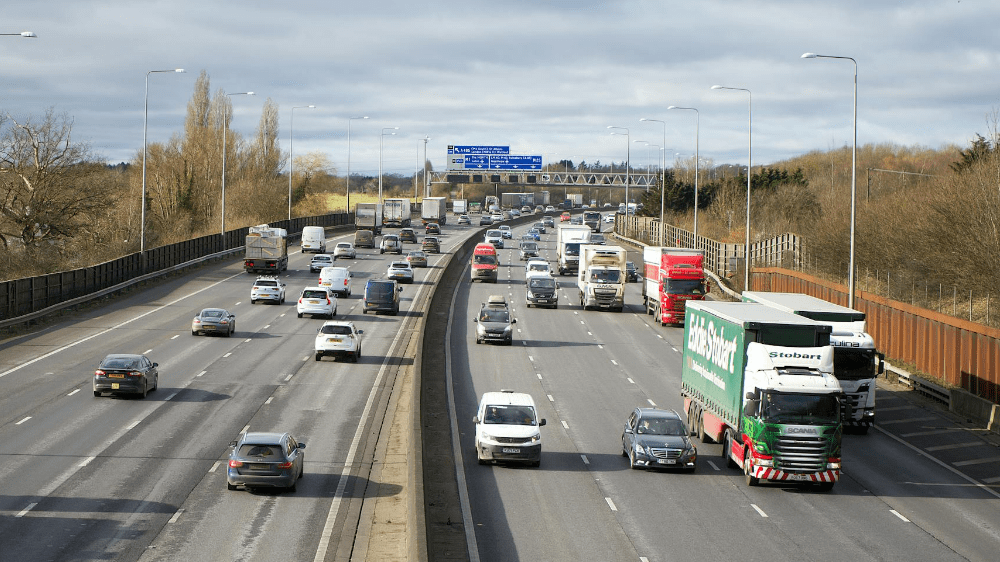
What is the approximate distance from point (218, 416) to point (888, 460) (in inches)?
723

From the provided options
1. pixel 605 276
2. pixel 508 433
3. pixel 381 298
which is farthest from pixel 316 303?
pixel 508 433

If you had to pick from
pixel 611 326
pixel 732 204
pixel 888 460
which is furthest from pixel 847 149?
pixel 888 460

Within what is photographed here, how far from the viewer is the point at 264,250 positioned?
7300 cm

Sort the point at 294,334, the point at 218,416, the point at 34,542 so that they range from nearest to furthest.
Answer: the point at 34,542, the point at 218,416, the point at 294,334

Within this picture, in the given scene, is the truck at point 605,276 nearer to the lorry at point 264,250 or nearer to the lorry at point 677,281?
the lorry at point 677,281

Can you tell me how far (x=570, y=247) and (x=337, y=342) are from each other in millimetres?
42506

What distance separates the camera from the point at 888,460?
28.7 metres

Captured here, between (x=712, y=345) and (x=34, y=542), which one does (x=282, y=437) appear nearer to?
(x=34, y=542)

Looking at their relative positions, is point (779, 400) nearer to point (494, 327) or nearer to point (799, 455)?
point (799, 455)

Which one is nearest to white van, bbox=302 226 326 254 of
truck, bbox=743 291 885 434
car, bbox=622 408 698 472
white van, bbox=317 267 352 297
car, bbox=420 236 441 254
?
car, bbox=420 236 441 254

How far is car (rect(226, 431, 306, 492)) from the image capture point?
75.5 ft

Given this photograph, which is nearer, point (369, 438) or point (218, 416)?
point (369, 438)

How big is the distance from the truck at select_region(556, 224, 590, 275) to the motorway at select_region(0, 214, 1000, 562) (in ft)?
116

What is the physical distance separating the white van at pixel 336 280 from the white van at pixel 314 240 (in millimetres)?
27849
